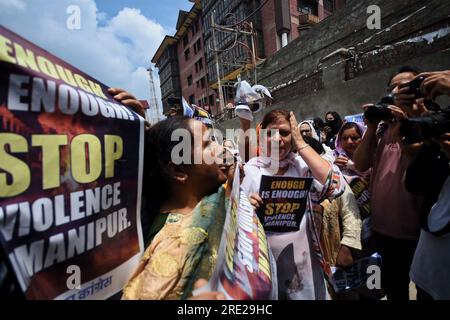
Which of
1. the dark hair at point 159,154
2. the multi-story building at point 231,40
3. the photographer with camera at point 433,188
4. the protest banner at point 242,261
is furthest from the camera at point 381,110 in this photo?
the multi-story building at point 231,40

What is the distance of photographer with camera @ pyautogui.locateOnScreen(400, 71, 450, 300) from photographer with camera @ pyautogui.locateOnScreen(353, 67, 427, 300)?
16cm

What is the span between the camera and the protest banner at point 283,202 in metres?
1.37

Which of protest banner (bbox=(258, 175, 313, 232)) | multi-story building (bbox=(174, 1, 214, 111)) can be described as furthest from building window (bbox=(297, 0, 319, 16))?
protest banner (bbox=(258, 175, 313, 232))

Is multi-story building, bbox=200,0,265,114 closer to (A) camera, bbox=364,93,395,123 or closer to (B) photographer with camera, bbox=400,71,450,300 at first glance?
(A) camera, bbox=364,93,395,123

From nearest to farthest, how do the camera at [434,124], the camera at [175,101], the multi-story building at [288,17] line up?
the camera at [434,124] → the camera at [175,101] → the multi-story building at [288,17]

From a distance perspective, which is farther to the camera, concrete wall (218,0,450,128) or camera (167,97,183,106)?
concrete wall (218,0,450,128)

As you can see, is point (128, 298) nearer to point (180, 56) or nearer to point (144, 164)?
point (144, 164)

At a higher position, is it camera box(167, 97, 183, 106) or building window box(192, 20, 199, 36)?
building window box(192, 20, 199, 36)

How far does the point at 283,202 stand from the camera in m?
1.42

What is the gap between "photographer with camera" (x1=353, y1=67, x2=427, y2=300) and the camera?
5.44 feet

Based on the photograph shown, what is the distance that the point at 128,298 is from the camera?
694 mm

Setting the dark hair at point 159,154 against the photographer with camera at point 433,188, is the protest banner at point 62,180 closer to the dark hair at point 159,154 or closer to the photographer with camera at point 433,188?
the dark hair at point 159,154

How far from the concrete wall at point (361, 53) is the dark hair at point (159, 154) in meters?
6.01

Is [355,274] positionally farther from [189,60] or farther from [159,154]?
[189,60]
